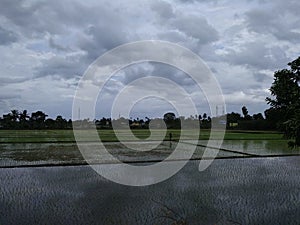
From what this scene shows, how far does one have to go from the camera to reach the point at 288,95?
4574 mm

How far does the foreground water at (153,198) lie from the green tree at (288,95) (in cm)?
152

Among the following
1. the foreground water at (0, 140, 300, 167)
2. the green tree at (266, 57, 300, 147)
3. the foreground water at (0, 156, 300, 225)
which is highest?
the green tree at (266, 57, 300, 147)

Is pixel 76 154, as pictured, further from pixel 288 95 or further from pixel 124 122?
pixel 124 122

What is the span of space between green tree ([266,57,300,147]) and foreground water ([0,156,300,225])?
1521 mm

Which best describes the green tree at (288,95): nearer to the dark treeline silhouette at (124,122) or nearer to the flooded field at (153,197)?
the flooded field at (153,197)

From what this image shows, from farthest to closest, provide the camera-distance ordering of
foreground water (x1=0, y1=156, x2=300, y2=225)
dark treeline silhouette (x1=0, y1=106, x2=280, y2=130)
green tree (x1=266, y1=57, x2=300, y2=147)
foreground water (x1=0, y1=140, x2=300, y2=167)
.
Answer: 1. dark treeline silhouette (x1=0, y1=106, x2=280, y2=130)
2. foreground water (x1=0, y1=140, x2=300, y2=167)
3. foreground water (x1=0, y1=156, x2=300, y2=225)
4. green tree (x1=266, y1=57, x2=300, y2=147)

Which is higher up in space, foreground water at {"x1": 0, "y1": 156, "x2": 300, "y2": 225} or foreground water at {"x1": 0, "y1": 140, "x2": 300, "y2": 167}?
foreground water at {"x1": 0, "y1": 140, "x2": 300, "y2": 167}

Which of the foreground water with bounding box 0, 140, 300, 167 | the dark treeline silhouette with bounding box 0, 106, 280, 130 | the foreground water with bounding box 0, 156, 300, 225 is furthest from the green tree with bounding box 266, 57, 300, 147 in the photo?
the dark treeline silhouette with bounding box 0, 106, 280, 130

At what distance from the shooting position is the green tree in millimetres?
4277

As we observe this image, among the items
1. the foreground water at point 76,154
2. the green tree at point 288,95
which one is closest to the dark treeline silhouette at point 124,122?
the foreground water at point 76,154

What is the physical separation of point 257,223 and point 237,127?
50.8m

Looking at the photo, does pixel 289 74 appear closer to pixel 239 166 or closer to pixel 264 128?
pixel 239 166

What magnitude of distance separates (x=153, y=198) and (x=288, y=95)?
12.5ft

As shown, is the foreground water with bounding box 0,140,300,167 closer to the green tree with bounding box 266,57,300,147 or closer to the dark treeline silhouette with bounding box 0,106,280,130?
the green tree with bounding box 266,57,300,147
